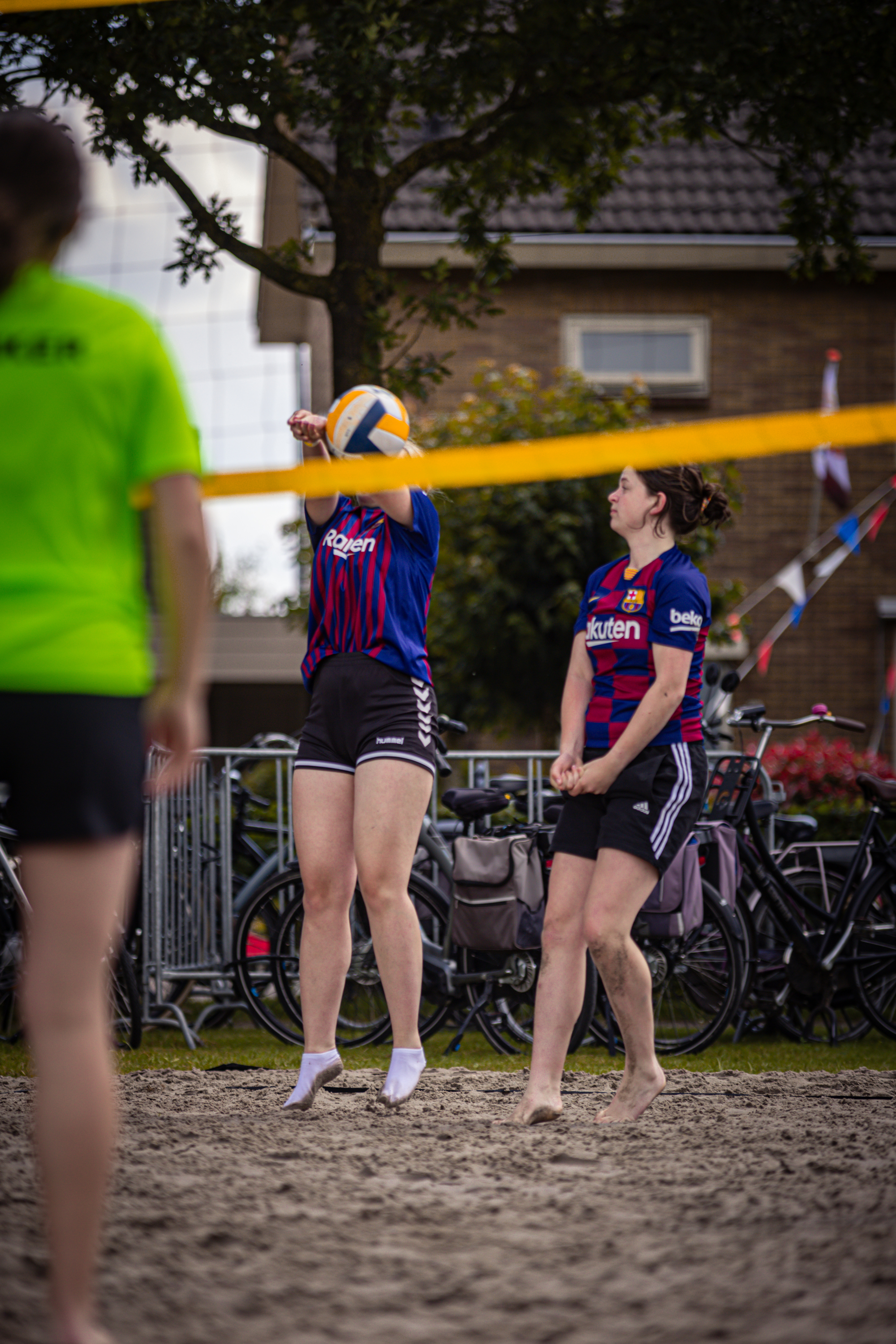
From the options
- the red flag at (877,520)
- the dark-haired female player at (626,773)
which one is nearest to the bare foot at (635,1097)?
the dark-haired female player at (626,773)

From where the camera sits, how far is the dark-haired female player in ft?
14.0

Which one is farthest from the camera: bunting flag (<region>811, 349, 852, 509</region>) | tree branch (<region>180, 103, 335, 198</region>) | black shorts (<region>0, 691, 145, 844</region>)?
bunting flag (<region>811, 349, 852, 509</region>)

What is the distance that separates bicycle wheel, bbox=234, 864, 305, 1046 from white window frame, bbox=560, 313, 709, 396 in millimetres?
9730

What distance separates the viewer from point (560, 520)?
1162cm

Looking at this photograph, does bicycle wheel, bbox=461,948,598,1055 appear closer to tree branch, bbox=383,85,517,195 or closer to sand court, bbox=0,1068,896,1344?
sand court, bbox=0,1068,896,1344

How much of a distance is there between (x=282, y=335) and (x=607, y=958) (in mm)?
19213

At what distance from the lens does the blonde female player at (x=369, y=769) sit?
4.48 metres

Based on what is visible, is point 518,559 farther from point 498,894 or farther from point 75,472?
point 75,472

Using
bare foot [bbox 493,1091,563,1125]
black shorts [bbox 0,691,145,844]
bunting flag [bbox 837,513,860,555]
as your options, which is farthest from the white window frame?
black shorts [bbox 0,691,145,844]

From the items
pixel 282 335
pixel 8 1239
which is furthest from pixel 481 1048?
pixel 282 335

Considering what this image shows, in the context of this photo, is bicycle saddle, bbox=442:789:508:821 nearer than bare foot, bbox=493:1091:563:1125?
No

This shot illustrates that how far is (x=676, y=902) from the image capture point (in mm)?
5852

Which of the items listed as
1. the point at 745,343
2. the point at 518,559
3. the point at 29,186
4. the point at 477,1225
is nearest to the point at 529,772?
the point at 477,1225

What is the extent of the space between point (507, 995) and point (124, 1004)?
1667 mm
